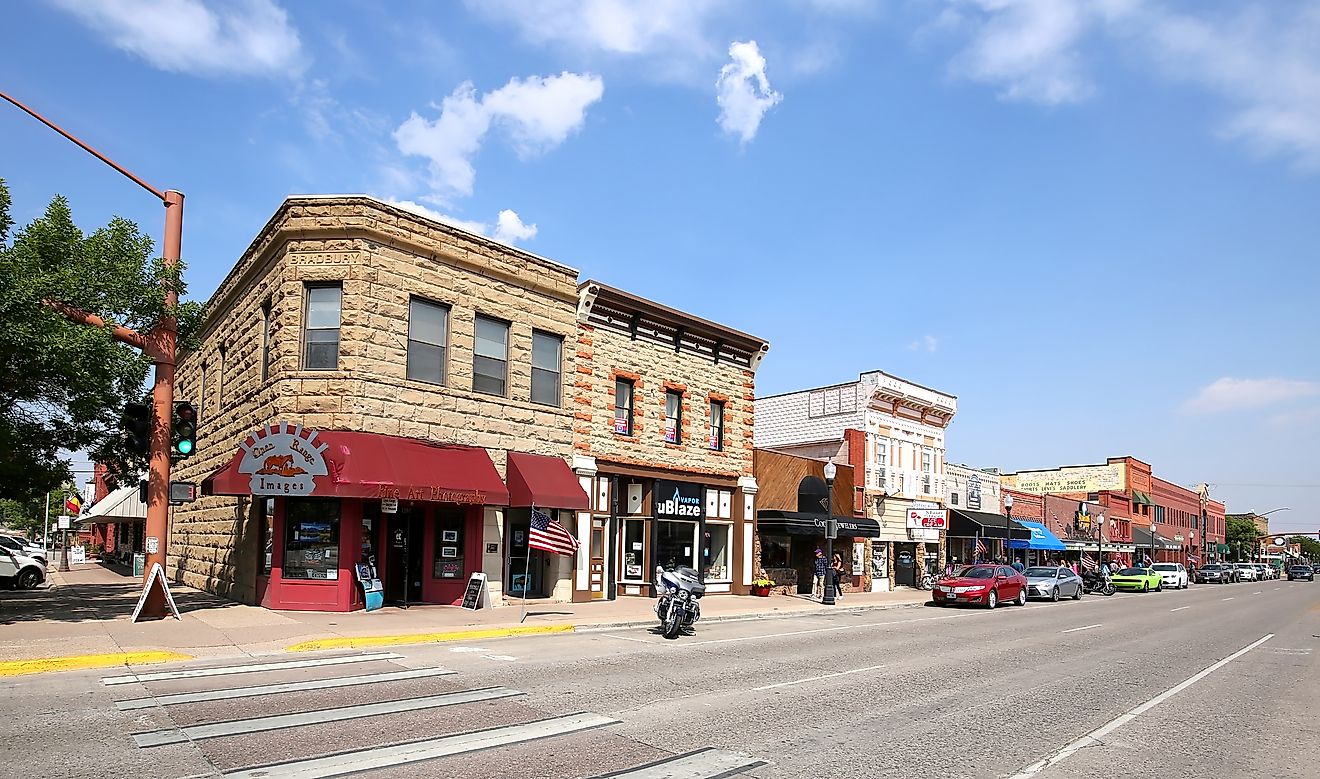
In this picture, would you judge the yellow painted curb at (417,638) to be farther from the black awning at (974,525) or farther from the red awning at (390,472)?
the black awning at (974,525)

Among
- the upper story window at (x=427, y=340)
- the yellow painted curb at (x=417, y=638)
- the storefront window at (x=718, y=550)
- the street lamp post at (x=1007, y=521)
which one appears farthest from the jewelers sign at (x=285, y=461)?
the street lamp post at (x=1007, y=521)

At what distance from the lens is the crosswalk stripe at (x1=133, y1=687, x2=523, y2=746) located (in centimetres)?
803

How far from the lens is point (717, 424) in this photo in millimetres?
28891

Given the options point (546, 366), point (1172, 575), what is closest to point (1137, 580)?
point (1172, 575)

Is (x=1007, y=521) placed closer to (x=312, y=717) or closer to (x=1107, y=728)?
(x=1107, y=728)

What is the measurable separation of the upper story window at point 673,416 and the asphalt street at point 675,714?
11.0 m

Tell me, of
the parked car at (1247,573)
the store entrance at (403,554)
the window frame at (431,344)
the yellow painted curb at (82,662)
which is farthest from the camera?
the parked car at (1247,573)

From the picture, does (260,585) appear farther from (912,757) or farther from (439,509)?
(912,757)

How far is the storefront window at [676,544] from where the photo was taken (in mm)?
26594

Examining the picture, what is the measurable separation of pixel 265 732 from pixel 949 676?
9.05 metres

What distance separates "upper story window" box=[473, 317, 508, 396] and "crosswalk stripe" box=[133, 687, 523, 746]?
1192cm

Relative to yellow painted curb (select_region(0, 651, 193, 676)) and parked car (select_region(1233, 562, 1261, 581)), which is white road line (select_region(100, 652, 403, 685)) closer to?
yellow painted curb (select_region(0, 651, 193, 676))

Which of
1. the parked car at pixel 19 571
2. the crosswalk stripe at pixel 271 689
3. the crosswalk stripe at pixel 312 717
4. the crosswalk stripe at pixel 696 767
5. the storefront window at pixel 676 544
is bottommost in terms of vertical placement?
the parked car at pixel 19 571

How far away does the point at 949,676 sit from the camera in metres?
13.0
